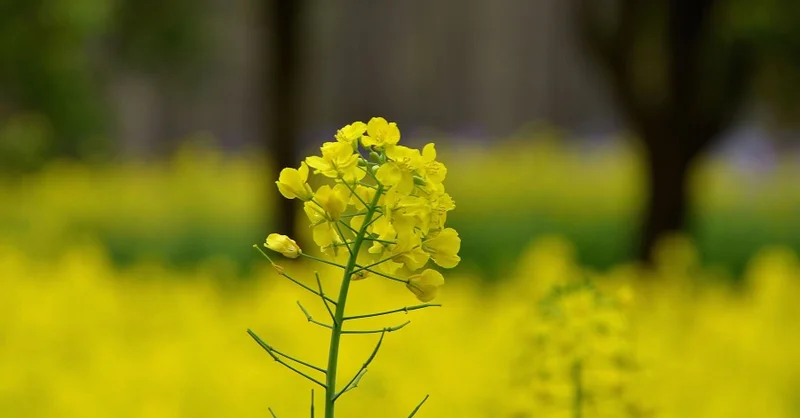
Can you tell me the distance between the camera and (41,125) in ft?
24.7

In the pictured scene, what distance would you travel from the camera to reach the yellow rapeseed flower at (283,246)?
96cm

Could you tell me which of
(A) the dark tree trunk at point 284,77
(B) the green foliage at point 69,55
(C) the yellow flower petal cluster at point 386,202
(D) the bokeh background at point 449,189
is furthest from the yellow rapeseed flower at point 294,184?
(B) the green foliage at point 69,55

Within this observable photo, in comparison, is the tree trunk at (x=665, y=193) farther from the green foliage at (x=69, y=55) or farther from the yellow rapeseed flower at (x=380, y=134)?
the yellow rapeseed flower at (x=380, y=134)

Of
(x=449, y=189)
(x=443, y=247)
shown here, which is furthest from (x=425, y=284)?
(x=449, y=189)

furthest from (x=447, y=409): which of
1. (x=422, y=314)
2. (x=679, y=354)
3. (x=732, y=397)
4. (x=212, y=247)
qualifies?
(x=212, y=247)

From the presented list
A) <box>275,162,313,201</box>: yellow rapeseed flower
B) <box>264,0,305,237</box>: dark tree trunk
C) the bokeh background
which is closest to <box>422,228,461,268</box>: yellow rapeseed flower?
<box>275,162,313,201</box>: yellow rapeseed flower

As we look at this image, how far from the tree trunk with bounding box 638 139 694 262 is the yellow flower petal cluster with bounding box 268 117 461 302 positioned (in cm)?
381

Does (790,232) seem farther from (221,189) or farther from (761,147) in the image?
(221,189)

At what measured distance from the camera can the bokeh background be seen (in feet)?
8.23

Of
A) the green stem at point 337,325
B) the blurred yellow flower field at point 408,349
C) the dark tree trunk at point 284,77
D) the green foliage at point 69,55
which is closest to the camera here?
the green stem at point 337,325

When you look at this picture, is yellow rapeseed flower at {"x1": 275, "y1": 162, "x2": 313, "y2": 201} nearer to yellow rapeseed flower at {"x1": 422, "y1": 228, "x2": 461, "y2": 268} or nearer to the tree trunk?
yellow rapeseed flower at {"x1": 422, "y1": 228, "x2": 461, "y2": 268}

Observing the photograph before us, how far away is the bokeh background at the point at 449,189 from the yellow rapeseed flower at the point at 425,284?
553 mm

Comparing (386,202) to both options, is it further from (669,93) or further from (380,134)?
(669,93)

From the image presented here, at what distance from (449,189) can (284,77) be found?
10.2ft
